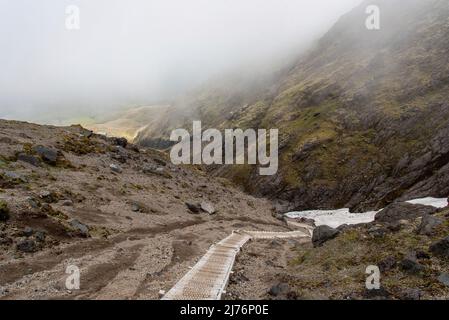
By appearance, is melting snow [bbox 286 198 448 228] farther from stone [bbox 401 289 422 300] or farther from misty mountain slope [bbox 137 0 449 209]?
stone [bbox 401 289 422 300]

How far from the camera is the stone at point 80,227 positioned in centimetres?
4681

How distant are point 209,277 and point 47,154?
6055cm

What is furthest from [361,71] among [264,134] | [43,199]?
[43,199]

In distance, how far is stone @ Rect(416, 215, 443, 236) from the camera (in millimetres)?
33625

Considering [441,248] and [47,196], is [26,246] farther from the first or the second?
[441,248]

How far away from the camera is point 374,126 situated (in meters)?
138

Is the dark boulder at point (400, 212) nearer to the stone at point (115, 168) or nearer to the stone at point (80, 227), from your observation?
the stone at point (80, 227)

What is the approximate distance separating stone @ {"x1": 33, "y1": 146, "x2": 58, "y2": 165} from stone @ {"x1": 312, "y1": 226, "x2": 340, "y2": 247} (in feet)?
180

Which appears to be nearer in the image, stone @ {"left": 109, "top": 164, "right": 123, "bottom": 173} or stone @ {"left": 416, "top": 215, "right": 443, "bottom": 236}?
stone @ {"left": 416, "top": 215, "right": 443, "bottom": 236}

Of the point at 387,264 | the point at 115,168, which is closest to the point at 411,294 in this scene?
the point at 387,264

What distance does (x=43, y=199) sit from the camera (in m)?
54.5

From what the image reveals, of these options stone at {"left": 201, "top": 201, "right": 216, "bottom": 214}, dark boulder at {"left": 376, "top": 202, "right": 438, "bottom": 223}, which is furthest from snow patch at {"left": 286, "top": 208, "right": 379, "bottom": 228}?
dark boulder at {"left": 376, "top": 202, "right": 438, "bottom": 223}

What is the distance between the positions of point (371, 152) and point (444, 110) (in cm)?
2320

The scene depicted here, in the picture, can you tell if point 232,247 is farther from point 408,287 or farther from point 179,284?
point 408,287
